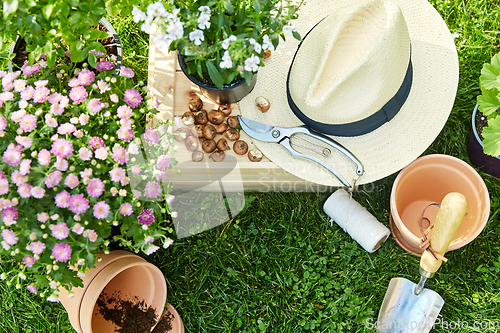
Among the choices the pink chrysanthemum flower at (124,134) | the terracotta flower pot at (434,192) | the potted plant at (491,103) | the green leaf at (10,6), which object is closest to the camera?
the green leaf at (10,6)

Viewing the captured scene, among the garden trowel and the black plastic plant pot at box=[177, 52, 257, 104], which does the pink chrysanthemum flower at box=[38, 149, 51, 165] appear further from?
the garden trowel

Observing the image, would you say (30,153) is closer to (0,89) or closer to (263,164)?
(0,89)

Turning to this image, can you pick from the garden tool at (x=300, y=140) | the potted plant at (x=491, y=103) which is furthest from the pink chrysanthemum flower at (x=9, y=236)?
the potted plant at (x=491, y=103)

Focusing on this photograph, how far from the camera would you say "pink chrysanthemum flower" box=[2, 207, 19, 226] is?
42.3 inches

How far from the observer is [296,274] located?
1797 mm

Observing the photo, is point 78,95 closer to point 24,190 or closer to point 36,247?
point 24,190

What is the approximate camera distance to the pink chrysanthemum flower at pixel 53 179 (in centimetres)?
108

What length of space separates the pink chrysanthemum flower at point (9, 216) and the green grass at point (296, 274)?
0.78m

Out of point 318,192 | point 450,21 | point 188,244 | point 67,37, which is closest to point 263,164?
point 318,192

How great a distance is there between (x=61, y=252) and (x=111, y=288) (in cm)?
55

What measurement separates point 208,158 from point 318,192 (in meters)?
0.56

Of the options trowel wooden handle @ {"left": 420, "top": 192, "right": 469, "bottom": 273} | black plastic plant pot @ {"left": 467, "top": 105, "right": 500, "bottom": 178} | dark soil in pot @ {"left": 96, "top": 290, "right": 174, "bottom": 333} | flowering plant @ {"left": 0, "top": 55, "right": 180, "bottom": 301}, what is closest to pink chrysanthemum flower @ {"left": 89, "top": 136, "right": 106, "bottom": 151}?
flowering plant @ {"left": 0, "top": 55, "right": 180, "bottom": 301}

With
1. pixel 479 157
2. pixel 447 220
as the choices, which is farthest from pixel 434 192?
pixel 447 220

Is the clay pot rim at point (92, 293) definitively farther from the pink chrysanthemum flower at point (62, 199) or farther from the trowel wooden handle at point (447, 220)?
the trowel wooden handle at point (447, 220)
